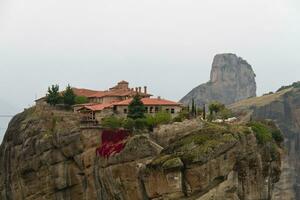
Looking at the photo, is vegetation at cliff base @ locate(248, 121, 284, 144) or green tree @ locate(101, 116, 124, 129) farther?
green tree @ locate(101, 116, 124, 129)

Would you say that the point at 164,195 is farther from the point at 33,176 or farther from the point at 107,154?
the point at 33,176

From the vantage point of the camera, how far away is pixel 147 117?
79.6m

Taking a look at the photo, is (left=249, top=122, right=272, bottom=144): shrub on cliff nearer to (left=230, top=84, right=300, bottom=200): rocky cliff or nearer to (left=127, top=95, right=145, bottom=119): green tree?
(left=127, top=95, right=145, bottom=119): green tree

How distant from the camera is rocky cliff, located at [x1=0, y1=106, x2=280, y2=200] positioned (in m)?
68.8

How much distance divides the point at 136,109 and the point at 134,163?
9.70 m

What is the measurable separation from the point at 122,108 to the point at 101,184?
13.1 m

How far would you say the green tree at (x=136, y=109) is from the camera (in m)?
80.4

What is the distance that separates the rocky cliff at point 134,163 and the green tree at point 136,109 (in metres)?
4.62

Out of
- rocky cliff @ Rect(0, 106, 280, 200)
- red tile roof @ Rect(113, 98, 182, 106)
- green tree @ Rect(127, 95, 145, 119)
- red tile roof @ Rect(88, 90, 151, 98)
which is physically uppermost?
red tile roof @ Rect(88, 90, 151, 98)

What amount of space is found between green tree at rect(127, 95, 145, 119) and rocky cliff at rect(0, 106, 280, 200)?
4.62 meters

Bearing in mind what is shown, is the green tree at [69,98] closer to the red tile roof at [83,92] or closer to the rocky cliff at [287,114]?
the red tile roof at [83,92]

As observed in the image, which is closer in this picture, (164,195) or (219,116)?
(164,195)

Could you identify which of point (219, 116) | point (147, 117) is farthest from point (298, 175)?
point (147, 117)

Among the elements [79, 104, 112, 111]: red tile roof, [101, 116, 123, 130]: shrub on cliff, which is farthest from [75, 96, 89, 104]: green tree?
[101, 116, 123, 130]: shrub on cliff
